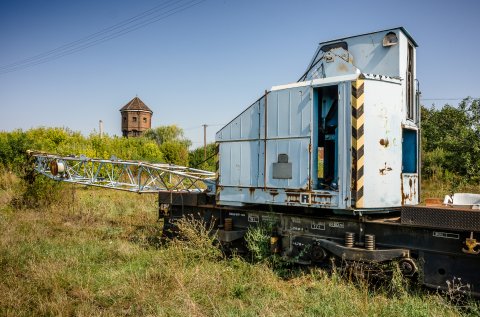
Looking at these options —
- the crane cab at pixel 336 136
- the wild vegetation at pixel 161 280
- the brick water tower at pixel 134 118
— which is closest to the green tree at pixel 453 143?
the wild vegetation at pixel 161 280

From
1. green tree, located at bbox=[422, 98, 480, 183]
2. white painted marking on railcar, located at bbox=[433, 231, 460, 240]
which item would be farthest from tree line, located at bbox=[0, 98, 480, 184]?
white painted marking on railcar, located at bbox=[433, 231, 460, 240]

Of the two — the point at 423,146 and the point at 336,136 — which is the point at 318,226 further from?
the point at 423,146

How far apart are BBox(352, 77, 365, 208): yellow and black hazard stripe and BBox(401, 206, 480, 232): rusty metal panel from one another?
2.32ft

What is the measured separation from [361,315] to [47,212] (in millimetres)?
11491

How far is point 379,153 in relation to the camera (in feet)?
19.8

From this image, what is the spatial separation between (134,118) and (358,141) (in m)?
62.2

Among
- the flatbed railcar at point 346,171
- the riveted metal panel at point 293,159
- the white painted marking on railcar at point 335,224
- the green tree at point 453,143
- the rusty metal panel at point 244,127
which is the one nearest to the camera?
the flatbed railcar at point 346,171

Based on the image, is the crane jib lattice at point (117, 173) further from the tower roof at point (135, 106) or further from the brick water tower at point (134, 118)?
the tower roof at point (135, 106)

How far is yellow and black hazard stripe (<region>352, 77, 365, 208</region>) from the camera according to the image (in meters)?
5.91

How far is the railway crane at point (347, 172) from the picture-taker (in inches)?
213

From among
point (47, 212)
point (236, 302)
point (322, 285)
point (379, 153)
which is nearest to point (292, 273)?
point (322, 285)

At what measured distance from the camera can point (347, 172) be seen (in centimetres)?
601

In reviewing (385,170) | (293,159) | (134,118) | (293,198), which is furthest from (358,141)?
(134,118)

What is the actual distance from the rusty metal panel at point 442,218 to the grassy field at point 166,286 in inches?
36.0
